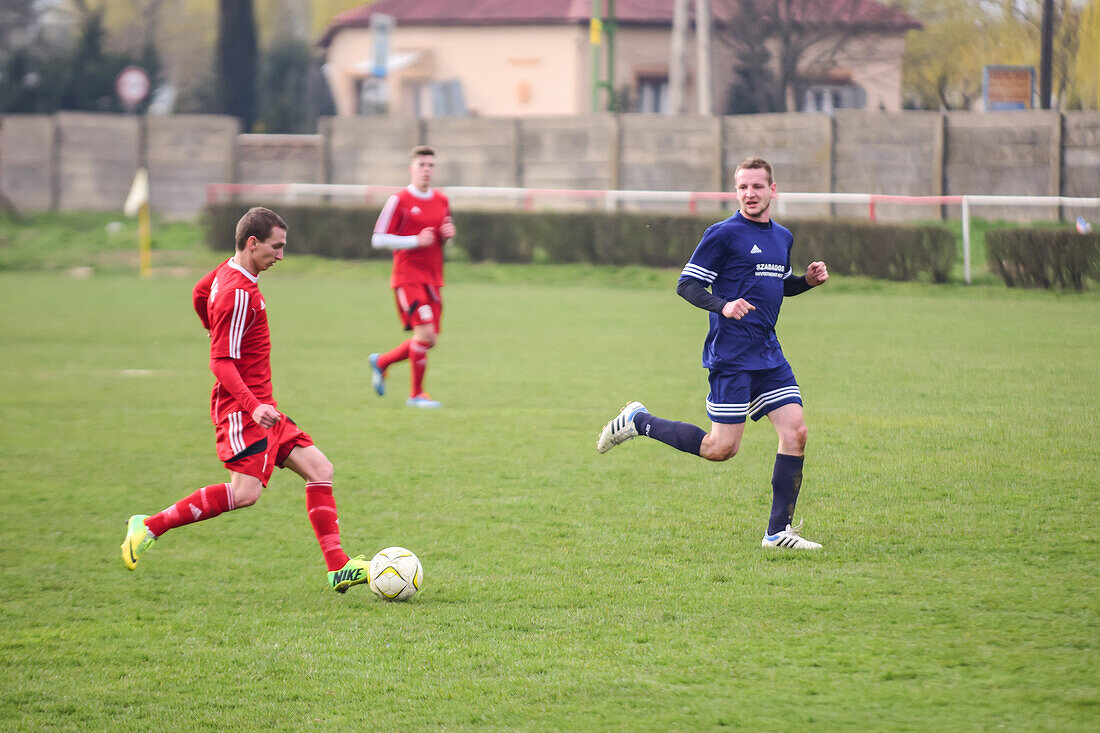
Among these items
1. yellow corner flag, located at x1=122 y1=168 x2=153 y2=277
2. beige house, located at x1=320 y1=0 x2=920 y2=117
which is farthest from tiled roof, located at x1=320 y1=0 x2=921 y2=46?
yellow corner flag, located at x1=122 y1=168 x2=153 y2=277

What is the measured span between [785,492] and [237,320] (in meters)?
2.63

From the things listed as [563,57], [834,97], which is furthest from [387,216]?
[834,97]

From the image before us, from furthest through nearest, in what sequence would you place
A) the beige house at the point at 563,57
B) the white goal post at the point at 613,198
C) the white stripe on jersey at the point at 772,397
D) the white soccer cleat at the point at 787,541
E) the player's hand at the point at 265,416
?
the beige house at the point at 563,57 < the white goal post at the point at 613,198 < the white stripe on jersey at the point at 772,397 < the white soccer cleat at the point at 787,541 < the player's hand at the point at 265,416

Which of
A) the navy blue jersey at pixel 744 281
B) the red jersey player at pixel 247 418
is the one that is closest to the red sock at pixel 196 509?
the red jersey player at pixel 247 418

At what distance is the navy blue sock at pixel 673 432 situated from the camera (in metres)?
6.46

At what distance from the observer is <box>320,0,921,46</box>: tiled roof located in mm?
35156

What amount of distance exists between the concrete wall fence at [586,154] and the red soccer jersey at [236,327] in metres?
18.8

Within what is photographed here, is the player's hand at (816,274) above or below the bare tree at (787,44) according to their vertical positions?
below

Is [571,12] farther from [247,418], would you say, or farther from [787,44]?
[247,418]

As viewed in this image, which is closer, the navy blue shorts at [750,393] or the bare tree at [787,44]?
Answer: the navy blue shorts at [750,393]

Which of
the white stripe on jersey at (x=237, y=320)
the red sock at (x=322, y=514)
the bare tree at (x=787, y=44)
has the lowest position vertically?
the red sock at (x=322, y=514)

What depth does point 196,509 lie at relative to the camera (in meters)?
5.63

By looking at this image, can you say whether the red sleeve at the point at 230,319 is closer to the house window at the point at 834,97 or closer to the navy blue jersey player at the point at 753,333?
the navy blue jersey player at the point at 753,333

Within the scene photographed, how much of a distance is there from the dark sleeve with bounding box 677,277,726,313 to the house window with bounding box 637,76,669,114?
113 feet
